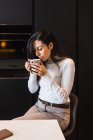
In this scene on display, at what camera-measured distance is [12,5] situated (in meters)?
2.60

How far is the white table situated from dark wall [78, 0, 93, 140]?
1.28m

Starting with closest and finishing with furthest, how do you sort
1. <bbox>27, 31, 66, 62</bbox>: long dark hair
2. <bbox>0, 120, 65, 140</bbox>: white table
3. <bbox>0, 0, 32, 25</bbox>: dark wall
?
<bbox>0, 120, 65, 140</bbox>: white table, <bbox>27, 31, 66, 62</bbox>: long dark hair, <bbox>0, 0, 32, 25</bbox>: dark wall

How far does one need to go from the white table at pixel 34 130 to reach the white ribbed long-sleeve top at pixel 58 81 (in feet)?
1.31

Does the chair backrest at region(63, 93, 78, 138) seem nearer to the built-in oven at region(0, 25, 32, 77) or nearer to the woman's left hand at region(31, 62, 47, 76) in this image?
the woman's left hand at region(31, 62, 47, 76)

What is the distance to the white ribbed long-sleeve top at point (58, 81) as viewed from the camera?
1.87 meters

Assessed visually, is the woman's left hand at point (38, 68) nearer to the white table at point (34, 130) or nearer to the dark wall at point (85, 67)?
the white table at point (34, 130)

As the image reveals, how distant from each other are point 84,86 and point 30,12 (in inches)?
37.1

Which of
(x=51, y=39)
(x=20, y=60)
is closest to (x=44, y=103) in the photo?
(x=51, y=39)

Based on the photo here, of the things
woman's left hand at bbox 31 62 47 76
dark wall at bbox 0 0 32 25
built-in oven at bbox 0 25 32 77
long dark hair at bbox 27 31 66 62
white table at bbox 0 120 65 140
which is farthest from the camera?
built-in oven at bbox 0 25 32 77

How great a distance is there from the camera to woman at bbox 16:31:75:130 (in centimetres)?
187

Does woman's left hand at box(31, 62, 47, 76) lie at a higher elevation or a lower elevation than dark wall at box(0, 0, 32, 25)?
lower

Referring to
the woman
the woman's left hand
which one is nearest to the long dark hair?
the woman

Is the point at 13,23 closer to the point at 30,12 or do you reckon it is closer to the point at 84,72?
the point at 30,12

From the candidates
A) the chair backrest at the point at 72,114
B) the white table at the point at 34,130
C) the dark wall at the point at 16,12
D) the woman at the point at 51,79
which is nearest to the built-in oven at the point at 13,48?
the dark wall at the point at 16,12
